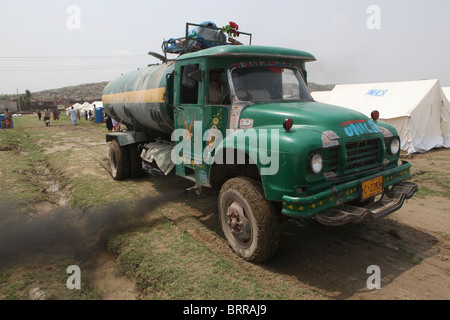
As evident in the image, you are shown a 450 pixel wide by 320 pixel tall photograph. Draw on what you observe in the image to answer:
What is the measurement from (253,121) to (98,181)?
5167mm

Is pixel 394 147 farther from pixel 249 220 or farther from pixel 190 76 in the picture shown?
pixel 190 76

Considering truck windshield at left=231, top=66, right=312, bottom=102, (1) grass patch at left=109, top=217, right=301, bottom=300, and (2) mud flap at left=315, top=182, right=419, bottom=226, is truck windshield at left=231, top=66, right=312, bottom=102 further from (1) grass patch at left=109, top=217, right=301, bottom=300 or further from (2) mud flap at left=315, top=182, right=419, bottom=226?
(1) grass patch at left=109, top=217, right=301, bottom=300

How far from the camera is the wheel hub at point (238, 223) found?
3.97 m

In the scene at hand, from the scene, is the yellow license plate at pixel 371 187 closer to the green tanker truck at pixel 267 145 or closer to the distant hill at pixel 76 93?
the green tanker truck at pixel 267 145

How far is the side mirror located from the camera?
189 inches

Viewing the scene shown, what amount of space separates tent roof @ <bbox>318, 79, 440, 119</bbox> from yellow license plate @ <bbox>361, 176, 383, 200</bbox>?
913 centimetres

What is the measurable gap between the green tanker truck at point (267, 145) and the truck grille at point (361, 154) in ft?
0.04

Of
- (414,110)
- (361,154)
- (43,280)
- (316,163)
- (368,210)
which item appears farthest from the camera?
(414,110)

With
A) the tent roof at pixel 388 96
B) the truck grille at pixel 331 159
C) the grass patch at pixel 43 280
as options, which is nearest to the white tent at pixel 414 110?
the tent roof at pixel 388 96

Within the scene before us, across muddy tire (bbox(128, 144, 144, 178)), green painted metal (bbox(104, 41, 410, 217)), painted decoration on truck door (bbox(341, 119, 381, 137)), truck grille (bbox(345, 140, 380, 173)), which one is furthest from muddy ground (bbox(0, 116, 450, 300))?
muddy tire (bbox(128, 144, 144, 178))

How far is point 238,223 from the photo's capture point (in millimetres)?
4066

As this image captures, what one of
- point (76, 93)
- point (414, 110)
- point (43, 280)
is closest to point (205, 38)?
point (43, 280)

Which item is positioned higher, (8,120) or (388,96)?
(388,96)

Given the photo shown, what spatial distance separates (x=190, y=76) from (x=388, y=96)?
416 inches
